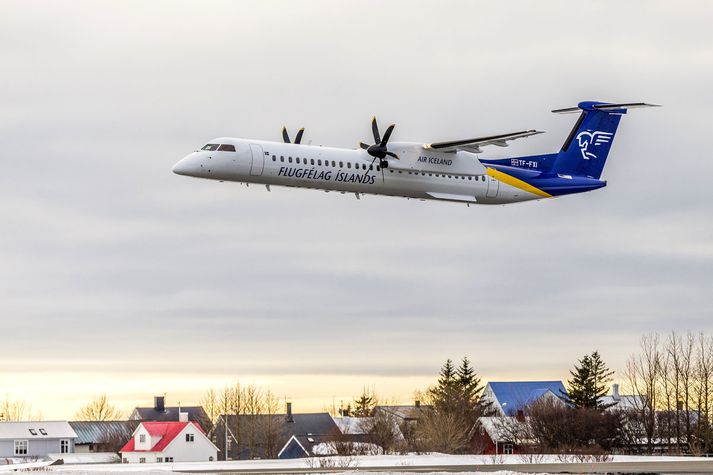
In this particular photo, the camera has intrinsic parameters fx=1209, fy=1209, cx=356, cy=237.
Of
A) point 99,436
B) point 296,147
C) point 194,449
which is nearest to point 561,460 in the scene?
point 296,147

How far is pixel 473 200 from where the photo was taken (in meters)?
65.6

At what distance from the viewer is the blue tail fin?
7188cm

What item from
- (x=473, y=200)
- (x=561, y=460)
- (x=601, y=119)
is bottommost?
(x=561, y=460)

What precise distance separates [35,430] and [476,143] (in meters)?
74.6

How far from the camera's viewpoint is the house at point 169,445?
108 m

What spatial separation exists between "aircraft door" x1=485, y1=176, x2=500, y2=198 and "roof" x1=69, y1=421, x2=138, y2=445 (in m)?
87.5

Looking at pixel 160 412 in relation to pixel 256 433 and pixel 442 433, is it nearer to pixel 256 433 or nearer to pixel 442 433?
pixel 256 433

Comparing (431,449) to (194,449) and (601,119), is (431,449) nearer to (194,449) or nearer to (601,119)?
(194,449)

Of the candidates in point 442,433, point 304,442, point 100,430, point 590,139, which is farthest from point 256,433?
point 590,139

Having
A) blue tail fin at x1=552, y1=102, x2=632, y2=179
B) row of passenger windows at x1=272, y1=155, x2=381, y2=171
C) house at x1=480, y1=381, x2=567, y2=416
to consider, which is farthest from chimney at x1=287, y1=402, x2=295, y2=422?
row of passenger windows at x1=272, y1=155, x2=381, y2=171

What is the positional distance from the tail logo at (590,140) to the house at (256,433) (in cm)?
5497

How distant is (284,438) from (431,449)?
38.4 metres

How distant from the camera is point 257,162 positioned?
194 ft

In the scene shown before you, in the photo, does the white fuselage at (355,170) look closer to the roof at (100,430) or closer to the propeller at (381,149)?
the propeller at (381,149)
